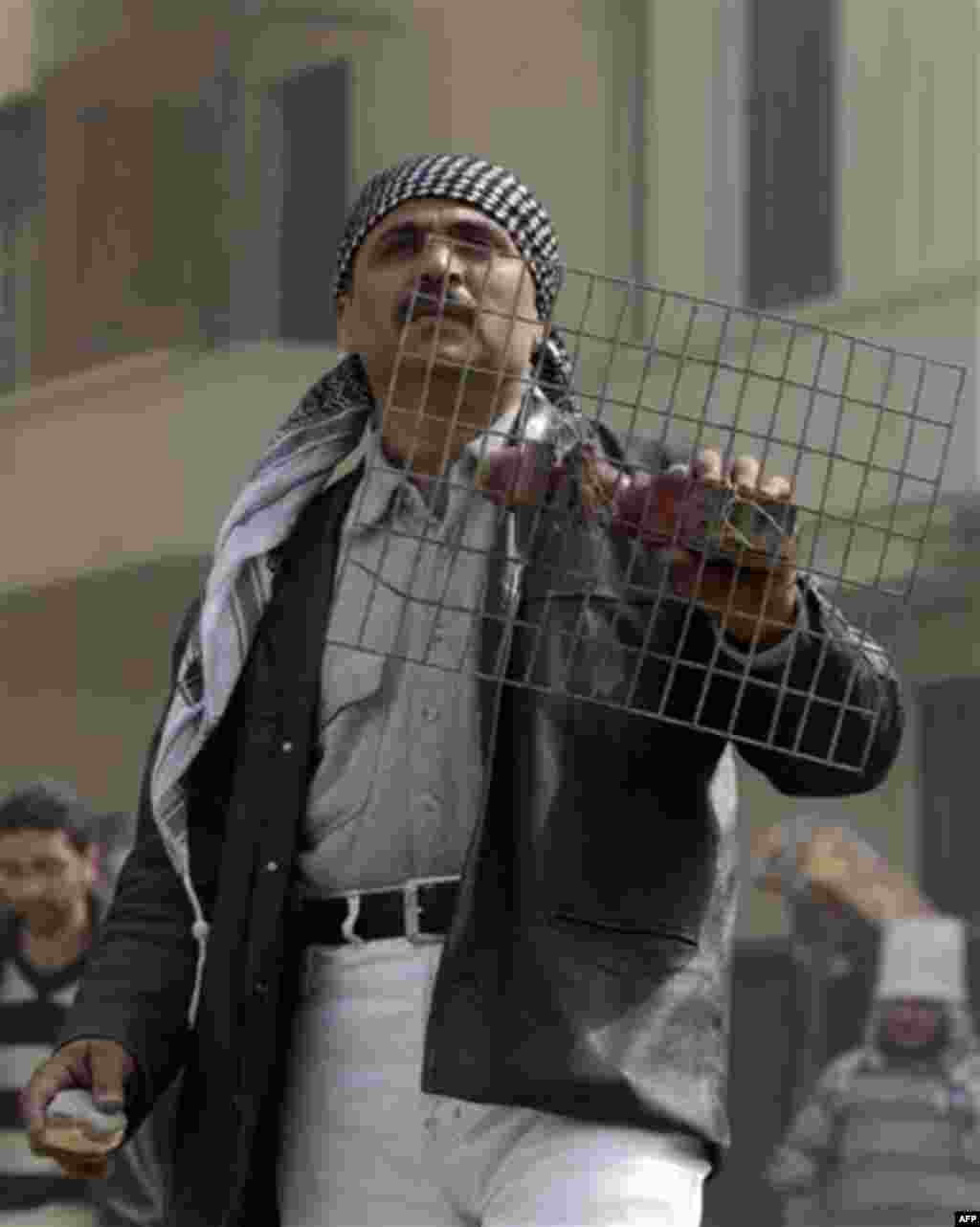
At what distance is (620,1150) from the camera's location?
2.98m

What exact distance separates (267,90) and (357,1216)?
168 inches

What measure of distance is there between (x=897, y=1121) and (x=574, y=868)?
12.2ft

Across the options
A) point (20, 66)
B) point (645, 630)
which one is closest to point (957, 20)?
point (20, 66)

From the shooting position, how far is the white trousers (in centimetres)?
298

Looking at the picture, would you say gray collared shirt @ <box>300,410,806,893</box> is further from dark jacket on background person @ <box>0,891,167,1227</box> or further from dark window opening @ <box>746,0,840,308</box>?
dark window opening @ <box>746,0,840,308</box>

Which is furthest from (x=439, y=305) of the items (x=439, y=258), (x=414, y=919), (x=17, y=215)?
(x=17, y=215)

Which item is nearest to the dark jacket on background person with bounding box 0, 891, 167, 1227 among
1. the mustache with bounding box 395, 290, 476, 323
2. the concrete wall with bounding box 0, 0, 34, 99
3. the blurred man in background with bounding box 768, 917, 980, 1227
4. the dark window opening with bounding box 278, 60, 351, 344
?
the blurred man in background with bounding box 768, 917, 980, 1227

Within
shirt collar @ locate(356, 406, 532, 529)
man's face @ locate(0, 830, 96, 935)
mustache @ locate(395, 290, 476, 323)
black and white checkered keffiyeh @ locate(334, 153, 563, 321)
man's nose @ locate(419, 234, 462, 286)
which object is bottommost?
man's face @ locate(0, 830, 96, 935)

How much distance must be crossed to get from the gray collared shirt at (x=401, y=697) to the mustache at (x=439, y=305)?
10 centimetres

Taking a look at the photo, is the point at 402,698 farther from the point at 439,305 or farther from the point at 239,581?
the point at 439,305

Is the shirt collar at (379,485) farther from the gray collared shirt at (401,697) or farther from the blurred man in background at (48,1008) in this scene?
the blurred man in background at (48,1008)

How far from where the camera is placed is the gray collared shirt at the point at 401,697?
3096 mm

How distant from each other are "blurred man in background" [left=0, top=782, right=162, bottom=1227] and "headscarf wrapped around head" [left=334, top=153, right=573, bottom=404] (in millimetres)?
3215

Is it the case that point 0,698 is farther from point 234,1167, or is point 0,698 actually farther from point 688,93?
point 234,1167
